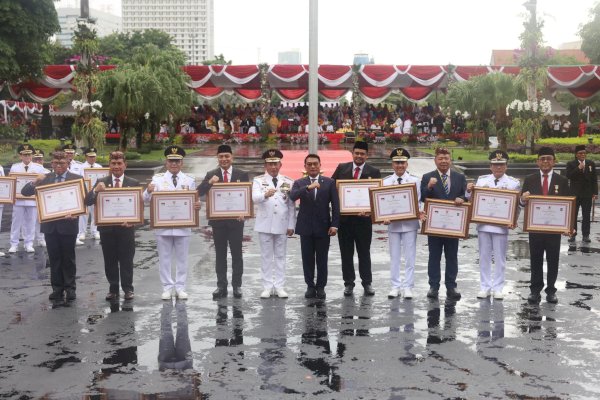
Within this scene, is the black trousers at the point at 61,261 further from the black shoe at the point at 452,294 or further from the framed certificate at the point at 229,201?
the black shoe at the point at 452,294

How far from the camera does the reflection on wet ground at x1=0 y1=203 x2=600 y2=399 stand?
281 inches

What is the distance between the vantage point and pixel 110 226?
34.1 feet

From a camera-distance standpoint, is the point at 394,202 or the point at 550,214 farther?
the point at 394,202

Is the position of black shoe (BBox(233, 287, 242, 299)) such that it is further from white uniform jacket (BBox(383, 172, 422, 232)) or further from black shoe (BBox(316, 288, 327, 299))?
white uniform jacket (BBox(383, 172, 422, 232))

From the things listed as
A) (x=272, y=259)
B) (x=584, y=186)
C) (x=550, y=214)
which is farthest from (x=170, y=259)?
(x=584, y=186)

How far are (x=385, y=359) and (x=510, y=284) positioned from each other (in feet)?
13.4

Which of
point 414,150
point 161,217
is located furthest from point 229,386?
point 414,150

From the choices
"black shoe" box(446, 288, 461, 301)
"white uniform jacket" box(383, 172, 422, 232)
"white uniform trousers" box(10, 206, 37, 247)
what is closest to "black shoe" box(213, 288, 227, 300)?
"white uniform jacket" box(383, 172, 422, 232)

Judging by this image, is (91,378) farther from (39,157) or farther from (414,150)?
(414,150)

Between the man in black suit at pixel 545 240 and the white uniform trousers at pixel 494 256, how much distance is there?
353 mm

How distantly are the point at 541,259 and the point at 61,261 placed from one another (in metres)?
5.89

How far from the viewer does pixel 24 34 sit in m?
45.3

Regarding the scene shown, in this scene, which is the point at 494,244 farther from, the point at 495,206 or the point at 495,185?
the point at 495,185

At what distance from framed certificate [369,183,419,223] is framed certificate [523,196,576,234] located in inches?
54.7
